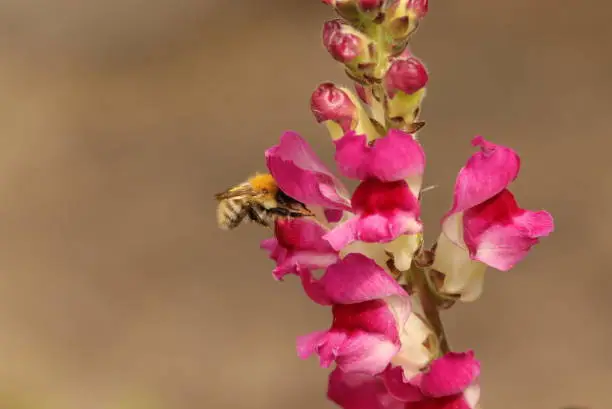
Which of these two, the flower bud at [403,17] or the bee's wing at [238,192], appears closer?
the flower bud at [403,17]

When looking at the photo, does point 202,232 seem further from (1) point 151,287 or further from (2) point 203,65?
(2) point 203,65

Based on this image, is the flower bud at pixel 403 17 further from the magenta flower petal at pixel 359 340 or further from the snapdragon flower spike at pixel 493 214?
the magenta flower petal at pixel 359 340

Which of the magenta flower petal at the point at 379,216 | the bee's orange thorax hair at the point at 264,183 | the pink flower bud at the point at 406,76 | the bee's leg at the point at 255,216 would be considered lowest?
the bee's leg at the point at 255,216

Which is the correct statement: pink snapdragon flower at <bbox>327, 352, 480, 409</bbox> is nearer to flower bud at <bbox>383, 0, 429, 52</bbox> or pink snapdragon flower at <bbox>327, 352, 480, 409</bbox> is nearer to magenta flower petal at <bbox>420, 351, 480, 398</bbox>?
magenta flower petal at <bbox>420, 351, 480, 398</bbox>

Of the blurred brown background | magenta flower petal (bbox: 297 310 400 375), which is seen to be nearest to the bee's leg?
magenta flower petal (bbox: 297 310 400 375)

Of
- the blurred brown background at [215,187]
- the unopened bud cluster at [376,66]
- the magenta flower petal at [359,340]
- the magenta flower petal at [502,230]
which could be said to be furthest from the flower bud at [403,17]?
the blurred brown background at [215,187]

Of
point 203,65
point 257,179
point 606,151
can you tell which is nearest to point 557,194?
point 606,151

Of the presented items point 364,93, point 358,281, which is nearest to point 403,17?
point 364,93
